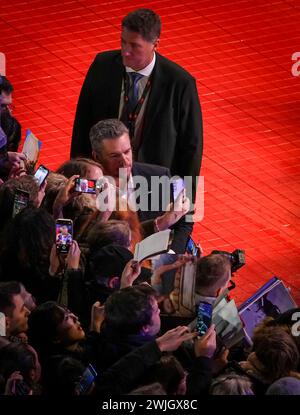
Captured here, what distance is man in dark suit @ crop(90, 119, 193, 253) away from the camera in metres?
8.34

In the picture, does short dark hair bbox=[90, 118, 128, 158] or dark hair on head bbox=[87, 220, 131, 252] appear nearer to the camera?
dark hair on head bbox=[87, 220, 131, 252]

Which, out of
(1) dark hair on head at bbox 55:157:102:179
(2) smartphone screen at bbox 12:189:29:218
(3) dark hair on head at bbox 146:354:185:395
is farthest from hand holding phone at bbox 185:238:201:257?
(3) dark hair on head at bbox 146:354:185:395

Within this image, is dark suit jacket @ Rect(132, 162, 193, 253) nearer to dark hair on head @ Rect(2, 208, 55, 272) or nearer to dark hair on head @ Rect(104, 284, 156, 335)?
dark hair on head @ Rect(2, 208, 55, 272)

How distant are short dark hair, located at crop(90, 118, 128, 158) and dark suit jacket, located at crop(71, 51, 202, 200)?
0.60 m

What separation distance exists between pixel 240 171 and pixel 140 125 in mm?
1734

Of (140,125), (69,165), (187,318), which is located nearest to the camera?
(187,318)

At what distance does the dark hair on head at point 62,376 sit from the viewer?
20.9 feet

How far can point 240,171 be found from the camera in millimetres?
10648

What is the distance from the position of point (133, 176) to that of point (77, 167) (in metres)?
0.46

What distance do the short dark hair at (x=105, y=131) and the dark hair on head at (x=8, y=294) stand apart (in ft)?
5.50

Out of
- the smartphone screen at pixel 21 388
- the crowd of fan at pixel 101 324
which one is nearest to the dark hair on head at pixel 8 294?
the crowd of fan at pixel 101 324

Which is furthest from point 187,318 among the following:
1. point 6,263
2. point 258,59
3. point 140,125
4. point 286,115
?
point 258,59

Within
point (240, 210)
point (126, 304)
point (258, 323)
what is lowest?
point (240, 210)
